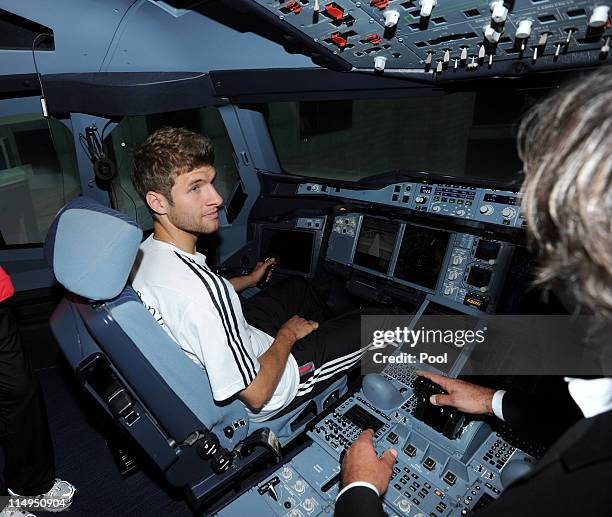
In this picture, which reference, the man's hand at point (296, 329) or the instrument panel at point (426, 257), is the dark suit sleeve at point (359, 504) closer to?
the man's hand at point (296, 329)

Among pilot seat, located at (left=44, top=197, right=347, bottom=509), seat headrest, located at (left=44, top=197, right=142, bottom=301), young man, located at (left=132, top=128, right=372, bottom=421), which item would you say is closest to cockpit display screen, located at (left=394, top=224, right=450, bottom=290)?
young man, located at (left=132, top=128, right=372, bottom=421)

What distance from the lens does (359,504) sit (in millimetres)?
1025

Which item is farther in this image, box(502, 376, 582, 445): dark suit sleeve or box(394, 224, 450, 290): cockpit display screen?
box(394, 224, 450, 290): cockpit display screen

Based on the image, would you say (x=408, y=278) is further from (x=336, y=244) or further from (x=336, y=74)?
(x=336, y=74)

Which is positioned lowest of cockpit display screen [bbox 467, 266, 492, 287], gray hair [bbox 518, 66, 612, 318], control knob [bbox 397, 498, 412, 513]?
control knob [bbox 397, 498, 412, 513]

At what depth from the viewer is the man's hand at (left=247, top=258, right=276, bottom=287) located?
9.61 feet

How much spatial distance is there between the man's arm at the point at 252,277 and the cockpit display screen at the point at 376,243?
0.70 metres

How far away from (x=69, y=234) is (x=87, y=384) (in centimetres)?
52

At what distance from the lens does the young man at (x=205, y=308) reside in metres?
1.30

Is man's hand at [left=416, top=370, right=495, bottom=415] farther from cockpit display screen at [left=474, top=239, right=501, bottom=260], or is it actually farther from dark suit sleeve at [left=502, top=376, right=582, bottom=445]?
cockpit display screen at [left=474, top=239, right=501, bottom=260]

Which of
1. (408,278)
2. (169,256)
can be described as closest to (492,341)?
(408,278)

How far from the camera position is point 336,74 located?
2.10 meters

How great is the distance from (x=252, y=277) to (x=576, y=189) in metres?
2.53

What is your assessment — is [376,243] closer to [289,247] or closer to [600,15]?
[289,247]
